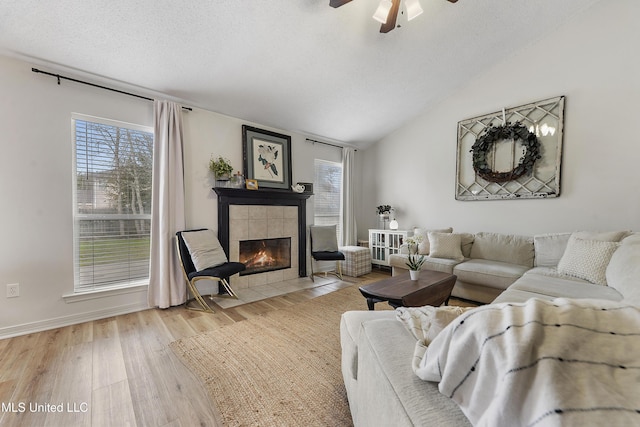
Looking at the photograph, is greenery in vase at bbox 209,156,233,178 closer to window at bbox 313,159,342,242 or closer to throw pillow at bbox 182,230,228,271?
throw pillow at bbox 182,230,228,271

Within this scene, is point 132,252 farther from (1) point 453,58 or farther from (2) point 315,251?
(1) point 453,58

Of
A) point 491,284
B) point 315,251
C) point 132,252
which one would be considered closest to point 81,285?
point 132,252

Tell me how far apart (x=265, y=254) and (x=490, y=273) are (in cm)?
304

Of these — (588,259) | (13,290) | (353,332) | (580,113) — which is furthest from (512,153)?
(13,290)

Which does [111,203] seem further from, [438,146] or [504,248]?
[504,248]

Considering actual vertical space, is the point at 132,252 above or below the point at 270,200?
below

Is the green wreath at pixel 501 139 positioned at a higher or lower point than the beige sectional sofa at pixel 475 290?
higher

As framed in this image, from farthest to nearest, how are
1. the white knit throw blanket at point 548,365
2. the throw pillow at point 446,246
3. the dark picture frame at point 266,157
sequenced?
the dark picture frame at point 266,157
the throw pillow at point 446,246
the white knit throw blanket at point 548,365

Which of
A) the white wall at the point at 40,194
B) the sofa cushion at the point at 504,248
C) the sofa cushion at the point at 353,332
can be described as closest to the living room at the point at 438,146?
the white wall at the point at 40,194

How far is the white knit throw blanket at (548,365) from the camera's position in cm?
40

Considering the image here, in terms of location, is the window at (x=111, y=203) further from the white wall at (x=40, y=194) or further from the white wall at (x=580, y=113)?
the white wall at (x=580, y=113)

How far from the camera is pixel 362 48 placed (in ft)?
9.66

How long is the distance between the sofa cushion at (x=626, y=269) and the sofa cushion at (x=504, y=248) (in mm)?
956

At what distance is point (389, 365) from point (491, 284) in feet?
8.90
